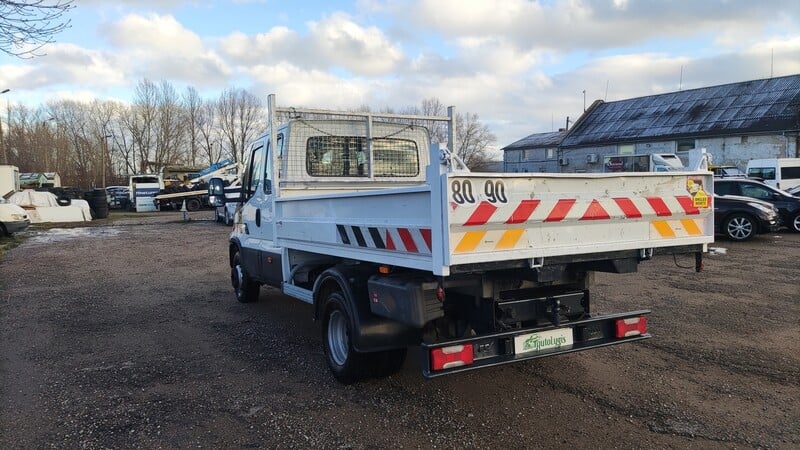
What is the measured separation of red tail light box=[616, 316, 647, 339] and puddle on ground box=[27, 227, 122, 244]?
62.9 ft

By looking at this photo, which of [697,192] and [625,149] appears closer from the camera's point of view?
[697,192]

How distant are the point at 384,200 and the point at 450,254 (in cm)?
82

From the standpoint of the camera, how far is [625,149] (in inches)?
1720

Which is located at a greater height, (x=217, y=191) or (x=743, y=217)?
(x=217, y=191)

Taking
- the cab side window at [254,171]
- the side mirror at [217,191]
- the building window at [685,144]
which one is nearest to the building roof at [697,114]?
the building window at [685,144]

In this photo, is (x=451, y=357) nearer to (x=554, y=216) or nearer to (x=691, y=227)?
(x=554, y=216)

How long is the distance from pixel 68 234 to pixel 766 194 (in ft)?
78.1

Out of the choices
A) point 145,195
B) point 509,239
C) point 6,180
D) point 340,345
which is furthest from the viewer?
point 145,195

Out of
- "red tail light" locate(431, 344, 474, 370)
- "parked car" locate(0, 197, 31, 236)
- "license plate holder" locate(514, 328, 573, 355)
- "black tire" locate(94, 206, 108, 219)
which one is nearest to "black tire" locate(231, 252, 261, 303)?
"red tail light" locate(431, 344, 474, 370)

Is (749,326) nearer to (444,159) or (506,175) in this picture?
(506,175)

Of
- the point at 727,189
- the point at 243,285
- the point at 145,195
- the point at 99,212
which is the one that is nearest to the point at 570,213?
the point at 243,285

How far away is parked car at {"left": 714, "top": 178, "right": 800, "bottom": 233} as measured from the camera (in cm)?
1523

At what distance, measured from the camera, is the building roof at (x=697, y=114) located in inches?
1438

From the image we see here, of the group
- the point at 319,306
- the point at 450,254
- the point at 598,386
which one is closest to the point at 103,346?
the point at 319,306
